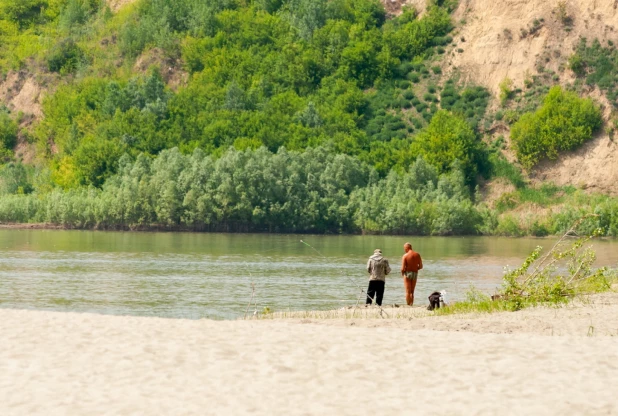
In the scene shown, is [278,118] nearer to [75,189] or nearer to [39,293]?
[75,189]

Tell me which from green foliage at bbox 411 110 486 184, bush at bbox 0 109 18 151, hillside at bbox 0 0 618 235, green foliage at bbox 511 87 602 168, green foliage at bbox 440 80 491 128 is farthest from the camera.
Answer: bush at bbox 0 109 18 151

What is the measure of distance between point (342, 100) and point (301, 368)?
109 m

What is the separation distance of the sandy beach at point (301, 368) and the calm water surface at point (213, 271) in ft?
41.2

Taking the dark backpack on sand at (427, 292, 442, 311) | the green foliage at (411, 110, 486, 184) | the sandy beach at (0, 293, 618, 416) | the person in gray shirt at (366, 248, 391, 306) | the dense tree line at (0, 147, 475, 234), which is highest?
the green foliage at (411, 110, 486, 184)

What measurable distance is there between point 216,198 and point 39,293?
6035cm

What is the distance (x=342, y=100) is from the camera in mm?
125875

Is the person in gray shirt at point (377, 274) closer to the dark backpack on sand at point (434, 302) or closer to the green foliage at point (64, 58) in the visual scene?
the dark backpack on sand at point (434, 302)

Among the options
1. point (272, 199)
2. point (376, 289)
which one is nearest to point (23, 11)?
point (272, 199)

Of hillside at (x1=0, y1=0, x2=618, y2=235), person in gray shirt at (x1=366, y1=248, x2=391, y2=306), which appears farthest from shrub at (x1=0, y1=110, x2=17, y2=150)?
person in gray shirt at (x1=366, y1=248, x2=391, y2=306)

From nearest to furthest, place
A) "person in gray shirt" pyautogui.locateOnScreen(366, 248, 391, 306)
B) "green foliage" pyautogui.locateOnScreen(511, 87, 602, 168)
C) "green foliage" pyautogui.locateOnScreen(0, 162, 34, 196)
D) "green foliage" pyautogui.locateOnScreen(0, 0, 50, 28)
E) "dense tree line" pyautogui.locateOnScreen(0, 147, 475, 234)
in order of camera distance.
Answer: "person in gray shirt" pyautogui.locateOnScreen(366, 248, 391, 306) < "dense tree line" pyautogui.locateOnScreen(0, 147, 475, 234) < "green foliage" pyautogui.locateOnScreen(511, 87, 602, 168) < "green foliage" pyautogui.locateOnScreen(0, 162, 34, 196) < "green foliage" pyautogui.locateOnScreen(0, 0, 50, 28)

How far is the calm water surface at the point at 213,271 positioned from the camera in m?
38.3

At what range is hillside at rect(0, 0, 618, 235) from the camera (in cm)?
10756

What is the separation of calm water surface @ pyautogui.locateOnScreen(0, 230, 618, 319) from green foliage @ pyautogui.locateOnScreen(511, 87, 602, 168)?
23.2 meters

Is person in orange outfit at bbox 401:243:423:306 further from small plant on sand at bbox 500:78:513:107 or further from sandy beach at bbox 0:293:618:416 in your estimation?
small plant on sand at bbox 500:78:513:107
